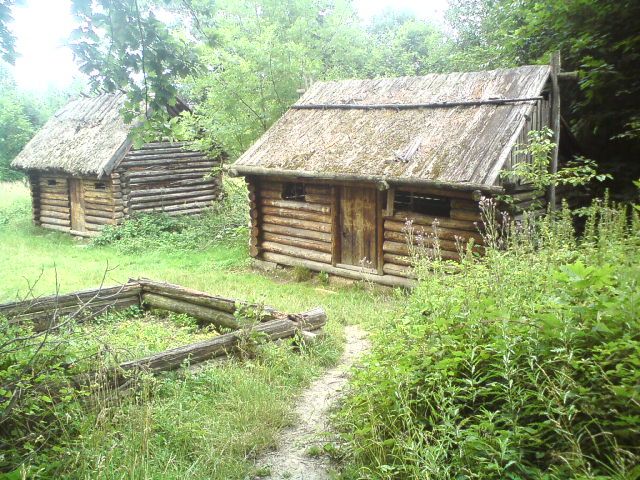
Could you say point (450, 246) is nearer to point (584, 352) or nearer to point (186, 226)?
point (584, 352)

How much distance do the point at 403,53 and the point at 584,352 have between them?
27774 mm

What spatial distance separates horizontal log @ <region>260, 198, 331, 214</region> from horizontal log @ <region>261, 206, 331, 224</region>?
0.07 m

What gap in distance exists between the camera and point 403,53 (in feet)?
94.3

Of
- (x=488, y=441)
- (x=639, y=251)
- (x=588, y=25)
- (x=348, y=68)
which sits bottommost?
(x=488, y=441)

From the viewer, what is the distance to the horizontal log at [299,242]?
1154 cm

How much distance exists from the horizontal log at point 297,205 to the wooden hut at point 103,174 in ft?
20.6

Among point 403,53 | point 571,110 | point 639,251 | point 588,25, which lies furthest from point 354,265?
point 403,53

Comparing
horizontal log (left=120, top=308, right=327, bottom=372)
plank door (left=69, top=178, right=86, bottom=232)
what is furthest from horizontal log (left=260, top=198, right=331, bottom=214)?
plank door (left=69, top=178, right=86, bottom=232)

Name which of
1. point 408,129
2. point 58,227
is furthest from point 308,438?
point 58,227

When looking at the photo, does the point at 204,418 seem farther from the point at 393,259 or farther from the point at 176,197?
the point at 176,197

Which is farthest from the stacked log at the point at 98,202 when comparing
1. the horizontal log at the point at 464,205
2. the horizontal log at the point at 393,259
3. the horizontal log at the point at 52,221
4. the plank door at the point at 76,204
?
the horizontal log at the point at 464,205

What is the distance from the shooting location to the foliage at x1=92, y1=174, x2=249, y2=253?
1564 cm

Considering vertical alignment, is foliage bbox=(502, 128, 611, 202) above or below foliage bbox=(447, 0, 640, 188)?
below

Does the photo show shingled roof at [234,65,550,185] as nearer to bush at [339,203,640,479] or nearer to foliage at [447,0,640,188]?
foliage at [447,0,640,188]
